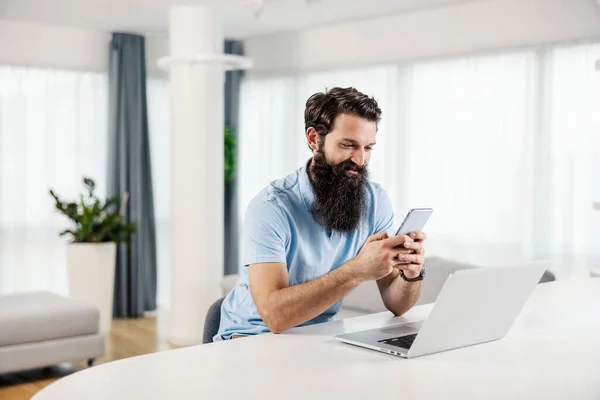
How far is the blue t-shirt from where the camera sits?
2164 millimetres

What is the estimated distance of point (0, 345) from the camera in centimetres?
434

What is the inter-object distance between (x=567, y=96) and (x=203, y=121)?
2.47 meters

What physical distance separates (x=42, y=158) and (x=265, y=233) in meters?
4.67

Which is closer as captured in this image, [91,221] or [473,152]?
[473,152]

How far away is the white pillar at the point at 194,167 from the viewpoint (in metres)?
5.44

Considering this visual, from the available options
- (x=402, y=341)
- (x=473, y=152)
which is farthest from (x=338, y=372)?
(x=473, y=152)

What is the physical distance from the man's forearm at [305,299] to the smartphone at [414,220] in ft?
0.66

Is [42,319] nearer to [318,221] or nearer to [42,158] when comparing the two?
[42,158]

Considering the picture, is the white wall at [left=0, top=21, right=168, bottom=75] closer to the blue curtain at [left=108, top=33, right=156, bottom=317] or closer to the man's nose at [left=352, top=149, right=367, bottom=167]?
the blue curtain at [left=108, top=33, right=156, bottom=317]

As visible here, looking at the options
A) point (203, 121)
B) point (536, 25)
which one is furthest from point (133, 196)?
point (536, 25)

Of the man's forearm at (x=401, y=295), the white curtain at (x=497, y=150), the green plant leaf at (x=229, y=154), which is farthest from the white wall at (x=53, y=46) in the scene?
the man's forearm at (x=401, y=295)

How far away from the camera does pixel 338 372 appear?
5.05 ft

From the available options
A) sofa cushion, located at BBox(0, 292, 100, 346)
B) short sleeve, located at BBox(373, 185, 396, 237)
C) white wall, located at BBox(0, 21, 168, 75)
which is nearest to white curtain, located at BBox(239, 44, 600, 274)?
white wall, located at BBox(0, 21, 168, 75)

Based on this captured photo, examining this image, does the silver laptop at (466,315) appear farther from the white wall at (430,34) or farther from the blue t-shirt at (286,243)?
the white wall at (430,34)
